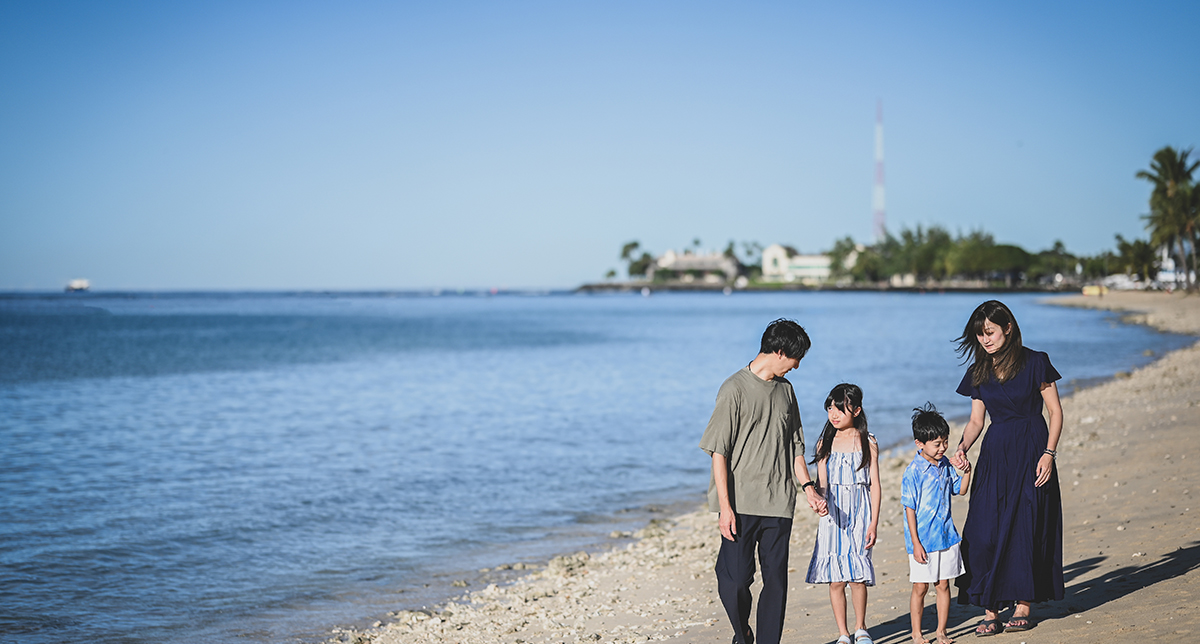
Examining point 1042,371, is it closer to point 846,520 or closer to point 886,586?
point 846,520

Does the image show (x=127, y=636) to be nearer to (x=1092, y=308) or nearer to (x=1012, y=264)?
(x=1092, y=308)

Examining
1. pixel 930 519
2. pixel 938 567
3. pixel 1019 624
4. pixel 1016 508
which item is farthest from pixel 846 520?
pixel 1019 624

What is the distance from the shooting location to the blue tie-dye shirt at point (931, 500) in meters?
4.90

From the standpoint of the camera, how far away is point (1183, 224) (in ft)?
244

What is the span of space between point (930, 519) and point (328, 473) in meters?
11.9

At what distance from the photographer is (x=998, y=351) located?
16.5 ft

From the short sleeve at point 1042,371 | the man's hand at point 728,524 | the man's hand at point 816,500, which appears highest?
the short sleeve at point 1042,371

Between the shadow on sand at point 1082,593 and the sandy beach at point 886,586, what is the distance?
11 millimetres

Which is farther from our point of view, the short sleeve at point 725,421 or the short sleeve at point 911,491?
the short sleeve at point 911,491

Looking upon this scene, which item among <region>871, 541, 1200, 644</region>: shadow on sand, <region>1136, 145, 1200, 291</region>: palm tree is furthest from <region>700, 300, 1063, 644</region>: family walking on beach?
<region>1136, 145, 1200, 291</region>: palm tree

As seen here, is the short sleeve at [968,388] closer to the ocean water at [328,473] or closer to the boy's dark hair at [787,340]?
the boy's dark hair at [787,340]

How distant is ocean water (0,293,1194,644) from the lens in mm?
8609

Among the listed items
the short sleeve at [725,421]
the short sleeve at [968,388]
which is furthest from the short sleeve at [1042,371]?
the short sleeve at [725,421]

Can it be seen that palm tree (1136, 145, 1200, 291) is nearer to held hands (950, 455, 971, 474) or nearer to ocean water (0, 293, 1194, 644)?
ocean water (0, 293, 1194, 644)
